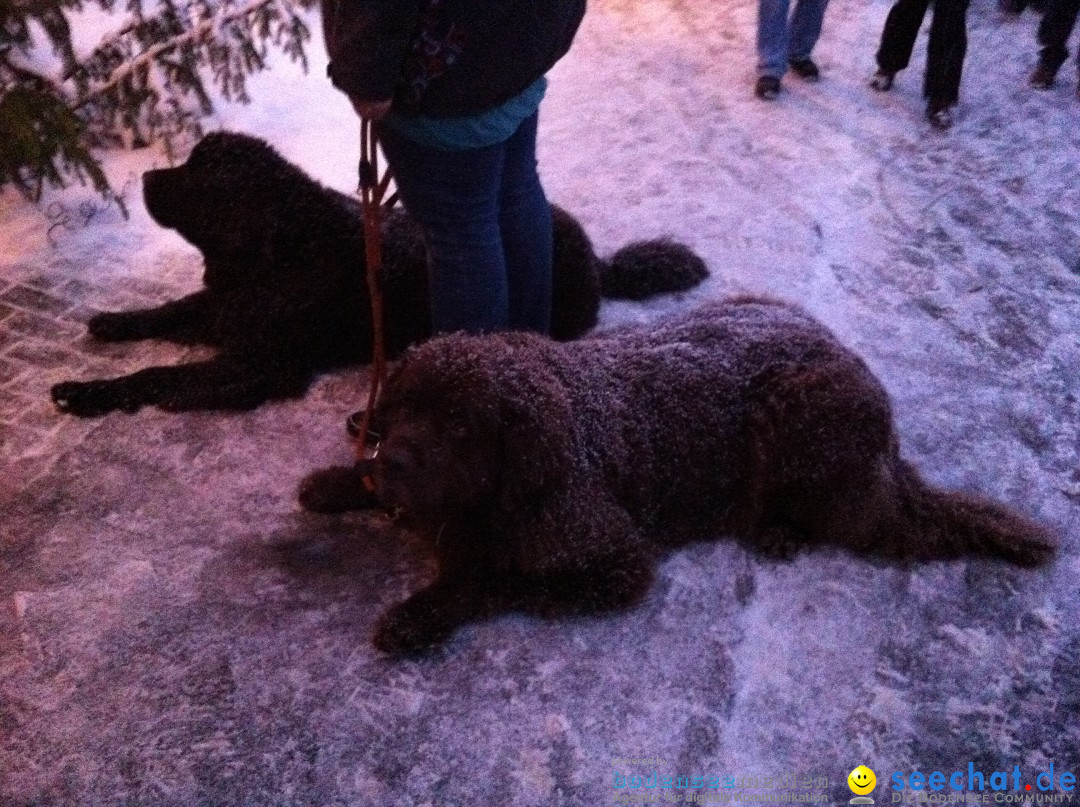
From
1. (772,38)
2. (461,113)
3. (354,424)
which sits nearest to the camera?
(461,113)

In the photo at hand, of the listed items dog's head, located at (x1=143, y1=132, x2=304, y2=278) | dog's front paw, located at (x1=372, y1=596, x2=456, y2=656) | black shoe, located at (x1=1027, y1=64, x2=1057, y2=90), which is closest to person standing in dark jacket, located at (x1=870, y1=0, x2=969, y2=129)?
black shoe, located at (x1=1027, y1=64, x2=1057, y2=90)

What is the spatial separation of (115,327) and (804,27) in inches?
188

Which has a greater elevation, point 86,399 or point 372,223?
point 372,223

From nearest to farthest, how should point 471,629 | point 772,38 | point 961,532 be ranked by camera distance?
point 471,629
point 961,532
point 772,38

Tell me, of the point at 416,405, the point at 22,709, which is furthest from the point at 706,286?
the point at 22,709

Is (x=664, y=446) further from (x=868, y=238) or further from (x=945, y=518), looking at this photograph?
(x=868, y=238)

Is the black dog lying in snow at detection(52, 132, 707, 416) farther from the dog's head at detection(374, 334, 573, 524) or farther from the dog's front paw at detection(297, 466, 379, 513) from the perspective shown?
the dog's head at detection(374, 334, 573, 524)

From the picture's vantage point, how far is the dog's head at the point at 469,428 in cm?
195

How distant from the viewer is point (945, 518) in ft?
8.25

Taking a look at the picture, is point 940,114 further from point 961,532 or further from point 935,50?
point 961,532

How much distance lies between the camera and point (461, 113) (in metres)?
2.09

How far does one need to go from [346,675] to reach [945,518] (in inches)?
71.3

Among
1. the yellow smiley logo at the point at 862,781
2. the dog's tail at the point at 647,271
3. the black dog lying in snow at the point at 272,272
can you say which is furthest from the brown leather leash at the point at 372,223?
the yellow smiley logo at the point at 862,781

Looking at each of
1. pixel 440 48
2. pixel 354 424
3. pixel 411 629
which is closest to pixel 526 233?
pixel 440 48
